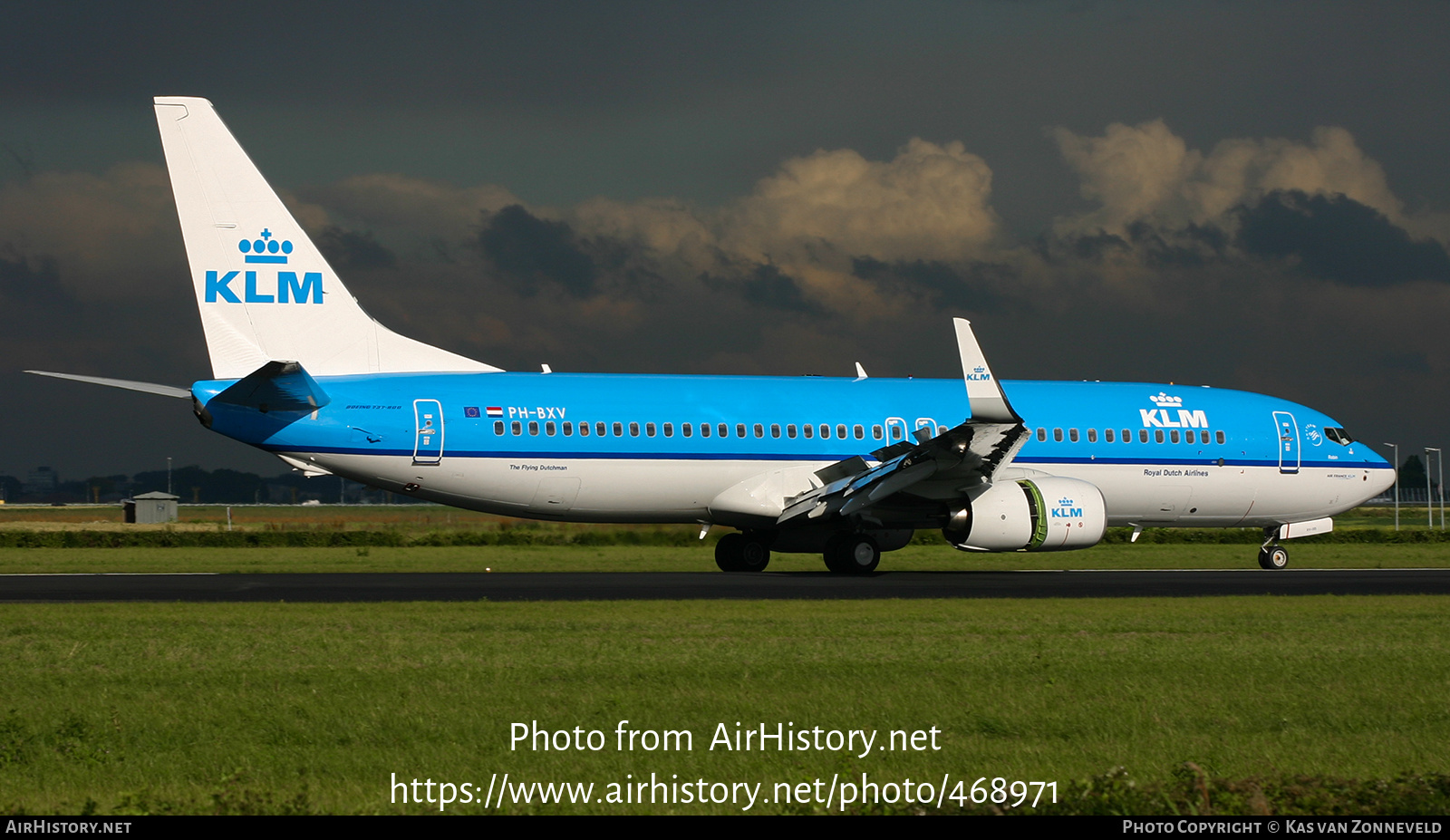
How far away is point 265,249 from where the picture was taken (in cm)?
2511

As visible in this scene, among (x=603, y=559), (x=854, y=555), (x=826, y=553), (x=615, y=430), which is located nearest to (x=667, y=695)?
(x=854, y=555)

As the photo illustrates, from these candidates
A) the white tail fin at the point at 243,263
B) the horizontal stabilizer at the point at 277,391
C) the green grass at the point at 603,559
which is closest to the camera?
the horizontal stabilizer at the point at 277,391

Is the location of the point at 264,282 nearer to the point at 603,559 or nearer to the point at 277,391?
the point at 277,391

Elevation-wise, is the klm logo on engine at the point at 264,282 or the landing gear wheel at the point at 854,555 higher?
the klm logo on engine at the point at 264,282

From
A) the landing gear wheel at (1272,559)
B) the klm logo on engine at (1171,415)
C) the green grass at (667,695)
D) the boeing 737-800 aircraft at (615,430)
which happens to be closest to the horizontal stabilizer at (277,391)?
the boeing 737-800 aircraft at (615,430)

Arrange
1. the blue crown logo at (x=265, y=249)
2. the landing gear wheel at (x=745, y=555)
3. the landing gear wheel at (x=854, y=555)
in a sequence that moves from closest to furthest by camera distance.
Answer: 1. the blue crown logo at (x=265, y=249)
2. the landing gear wheel at (x=854, y=555)
3. the landing gear wheel at (x=745, y=555)

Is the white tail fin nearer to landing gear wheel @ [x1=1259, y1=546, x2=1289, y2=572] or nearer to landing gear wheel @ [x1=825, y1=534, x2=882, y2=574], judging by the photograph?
landing gear wheel @ [x1=825, y1=534, x2=882, y2=574]

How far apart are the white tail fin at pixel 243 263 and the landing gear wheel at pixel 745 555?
26.6 ft

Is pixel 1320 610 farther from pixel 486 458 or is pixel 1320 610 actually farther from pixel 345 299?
pixel 345 299

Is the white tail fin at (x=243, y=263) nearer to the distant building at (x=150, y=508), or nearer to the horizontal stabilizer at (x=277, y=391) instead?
the horizontal stabilizer at (x=277, y=391)

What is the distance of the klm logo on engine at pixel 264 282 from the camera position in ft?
81.4

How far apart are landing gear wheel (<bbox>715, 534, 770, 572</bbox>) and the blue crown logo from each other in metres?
10.1

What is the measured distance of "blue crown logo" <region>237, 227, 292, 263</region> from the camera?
82.0ft

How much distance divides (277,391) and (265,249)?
3402mm
